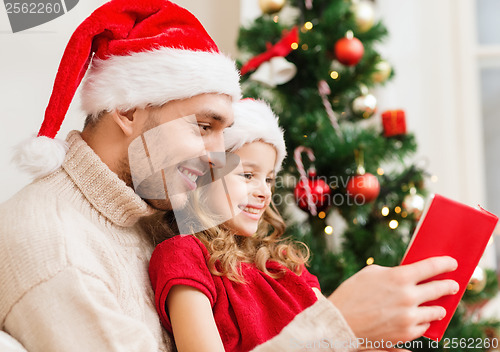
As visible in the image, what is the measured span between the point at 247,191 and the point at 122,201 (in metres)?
0.27

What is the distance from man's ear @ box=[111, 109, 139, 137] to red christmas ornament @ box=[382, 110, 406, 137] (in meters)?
0.92

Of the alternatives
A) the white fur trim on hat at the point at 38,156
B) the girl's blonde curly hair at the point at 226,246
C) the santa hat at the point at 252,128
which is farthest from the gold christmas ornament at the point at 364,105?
the white fur trim on hat at the point at 38,156

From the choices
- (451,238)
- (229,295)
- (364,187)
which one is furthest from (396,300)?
(364,187)

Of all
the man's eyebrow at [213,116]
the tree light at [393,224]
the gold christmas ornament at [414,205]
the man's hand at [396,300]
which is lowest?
the tree light at [393,224]

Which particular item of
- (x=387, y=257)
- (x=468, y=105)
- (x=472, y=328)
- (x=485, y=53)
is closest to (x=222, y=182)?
(x=387, y=257)

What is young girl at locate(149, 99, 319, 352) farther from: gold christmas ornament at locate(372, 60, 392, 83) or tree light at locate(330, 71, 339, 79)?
gold christmas ornament at locate(372, 60, 392, 83)

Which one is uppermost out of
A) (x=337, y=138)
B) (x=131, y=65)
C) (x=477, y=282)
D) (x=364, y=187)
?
(x=131, y=65)

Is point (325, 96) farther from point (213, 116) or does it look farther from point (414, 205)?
point (213, 116)

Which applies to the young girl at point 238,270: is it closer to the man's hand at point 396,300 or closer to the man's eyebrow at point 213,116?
the man's eyebrow at point 213,116

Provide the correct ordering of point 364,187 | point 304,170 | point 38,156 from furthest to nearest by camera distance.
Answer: point 304,170 < point 364,187 < point 38,156

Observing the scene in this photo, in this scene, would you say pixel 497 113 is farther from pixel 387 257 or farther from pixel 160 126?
pixel 160 126

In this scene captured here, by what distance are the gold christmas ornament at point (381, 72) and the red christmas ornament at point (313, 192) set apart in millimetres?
400

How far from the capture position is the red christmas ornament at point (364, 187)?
54.9 inches

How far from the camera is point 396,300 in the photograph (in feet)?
2.42
